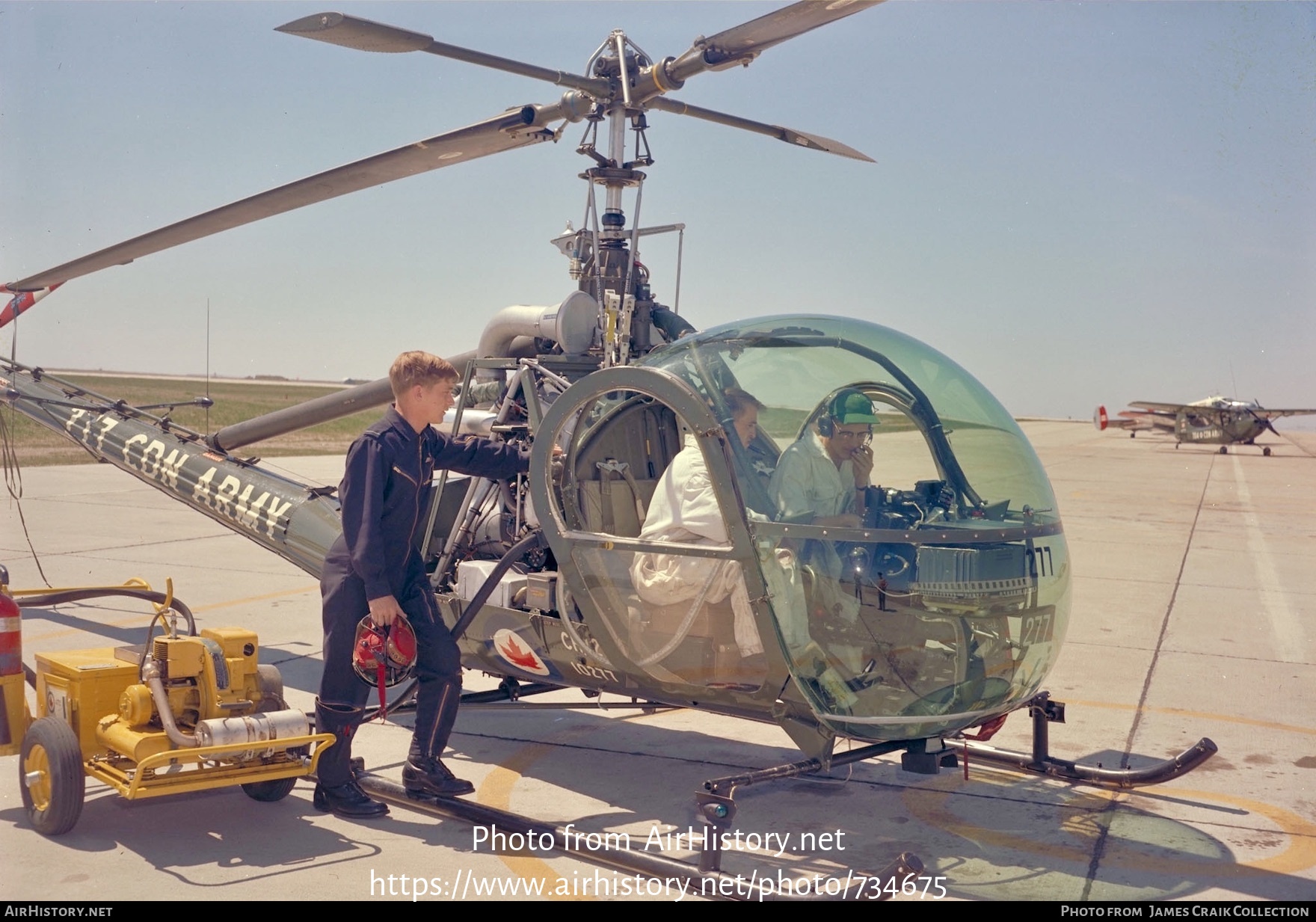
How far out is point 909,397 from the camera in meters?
4.64

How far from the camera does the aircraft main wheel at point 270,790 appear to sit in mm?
4746

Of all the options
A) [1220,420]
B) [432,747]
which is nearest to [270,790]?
[432,747]

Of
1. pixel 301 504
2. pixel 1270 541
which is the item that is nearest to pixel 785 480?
pixel 301 504

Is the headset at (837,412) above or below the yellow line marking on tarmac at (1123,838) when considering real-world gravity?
above

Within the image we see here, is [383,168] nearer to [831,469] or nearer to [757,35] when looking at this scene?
[757,35]

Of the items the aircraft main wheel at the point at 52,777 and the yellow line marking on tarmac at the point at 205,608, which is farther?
the yellow line marking on tarmac at the point at 205,608

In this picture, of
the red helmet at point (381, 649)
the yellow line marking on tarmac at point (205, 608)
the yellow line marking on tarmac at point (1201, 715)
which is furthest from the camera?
the yellow line marking on tarmac at point (205, 608)

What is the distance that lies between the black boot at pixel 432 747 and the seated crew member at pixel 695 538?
3.31 ft

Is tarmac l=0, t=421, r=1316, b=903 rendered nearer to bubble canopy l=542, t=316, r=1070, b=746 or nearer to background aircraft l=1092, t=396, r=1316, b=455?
bubble canopy l=542, t=316, r=1070, b=746

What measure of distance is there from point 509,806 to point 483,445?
1570 millimetres

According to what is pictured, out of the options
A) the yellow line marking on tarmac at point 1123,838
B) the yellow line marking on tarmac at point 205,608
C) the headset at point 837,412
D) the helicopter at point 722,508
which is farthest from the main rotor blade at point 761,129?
the yellow line marking on tarmac at point 205,608

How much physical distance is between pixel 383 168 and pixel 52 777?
2880 mm

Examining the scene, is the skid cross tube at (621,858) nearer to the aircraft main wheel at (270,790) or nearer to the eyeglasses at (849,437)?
the aircraft main wheel at (270,790)

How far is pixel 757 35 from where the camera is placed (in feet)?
14.5
